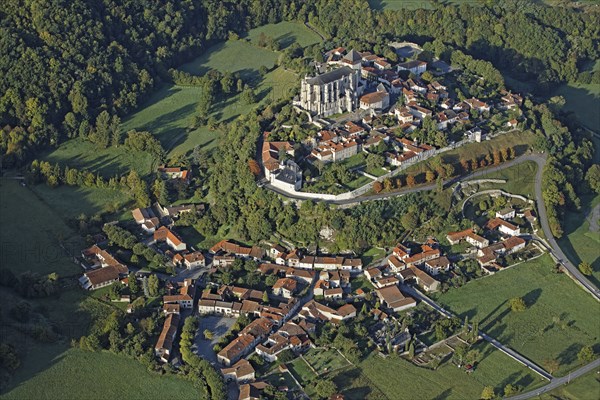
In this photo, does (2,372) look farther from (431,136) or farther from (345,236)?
(431,136)

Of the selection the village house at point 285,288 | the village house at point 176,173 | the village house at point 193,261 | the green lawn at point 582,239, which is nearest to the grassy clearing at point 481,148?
the green lawn at point 582,239

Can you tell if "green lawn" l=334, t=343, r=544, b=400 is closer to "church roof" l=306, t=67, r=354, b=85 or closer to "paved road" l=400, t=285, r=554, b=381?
"paved road" l=400, t=285, r=554, b=381

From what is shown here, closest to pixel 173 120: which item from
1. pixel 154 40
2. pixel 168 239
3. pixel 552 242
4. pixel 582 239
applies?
pixel 154 40

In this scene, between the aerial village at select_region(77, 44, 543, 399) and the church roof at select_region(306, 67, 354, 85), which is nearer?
the aerial village at select_region(77, 44, 543, 399)

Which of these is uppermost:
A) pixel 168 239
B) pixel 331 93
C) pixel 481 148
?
pixel 331 93

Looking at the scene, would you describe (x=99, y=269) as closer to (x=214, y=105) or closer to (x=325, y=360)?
(x=325, y=360)

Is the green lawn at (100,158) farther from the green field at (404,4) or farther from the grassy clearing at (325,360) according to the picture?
the green field at (404,4)

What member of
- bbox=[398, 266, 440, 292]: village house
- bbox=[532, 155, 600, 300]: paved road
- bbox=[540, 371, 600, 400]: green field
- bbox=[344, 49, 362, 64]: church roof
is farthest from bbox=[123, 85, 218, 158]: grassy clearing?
bbox=[540, 371, 600, 400]: green field
